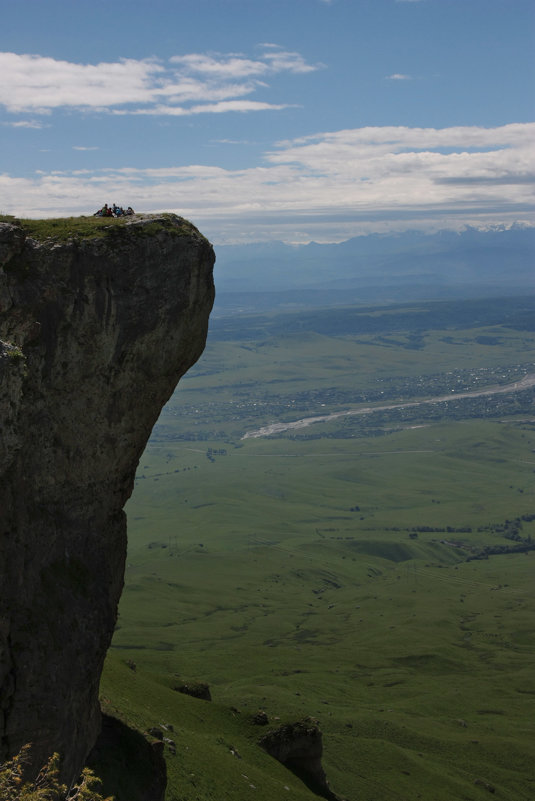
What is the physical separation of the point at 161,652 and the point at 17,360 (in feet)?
499

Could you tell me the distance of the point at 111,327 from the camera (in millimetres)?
30516

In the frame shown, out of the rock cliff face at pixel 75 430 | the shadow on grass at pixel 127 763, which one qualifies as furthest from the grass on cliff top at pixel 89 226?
the shadow on grass at pixel 127 763

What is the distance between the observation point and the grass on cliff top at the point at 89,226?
29953 millimetres

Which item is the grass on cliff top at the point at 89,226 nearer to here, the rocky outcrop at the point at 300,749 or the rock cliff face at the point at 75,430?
the rock cliff face at the point at 75,430

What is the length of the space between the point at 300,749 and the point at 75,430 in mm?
38417

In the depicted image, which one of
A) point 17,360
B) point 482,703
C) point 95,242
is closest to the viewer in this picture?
point 17,360

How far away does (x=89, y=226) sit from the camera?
1214 inches

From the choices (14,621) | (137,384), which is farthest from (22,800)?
(137,384)

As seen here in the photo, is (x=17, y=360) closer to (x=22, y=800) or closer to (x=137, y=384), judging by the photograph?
(x=137, y=384)

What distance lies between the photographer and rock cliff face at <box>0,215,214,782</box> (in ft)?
90.7

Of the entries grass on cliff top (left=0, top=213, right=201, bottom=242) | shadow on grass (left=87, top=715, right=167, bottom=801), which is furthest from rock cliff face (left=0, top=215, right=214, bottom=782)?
shadow on grass (left=87, top=715, right=167, bottom=801)

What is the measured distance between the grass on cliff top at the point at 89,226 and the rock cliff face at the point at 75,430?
0.35 feet

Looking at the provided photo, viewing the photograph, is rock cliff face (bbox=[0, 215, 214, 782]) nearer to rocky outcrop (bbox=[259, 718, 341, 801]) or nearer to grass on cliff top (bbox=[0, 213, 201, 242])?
grass on cliff top (bbox=[0, 213, 201, 242])

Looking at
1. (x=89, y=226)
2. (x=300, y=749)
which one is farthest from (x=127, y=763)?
(x=89, y=226)
